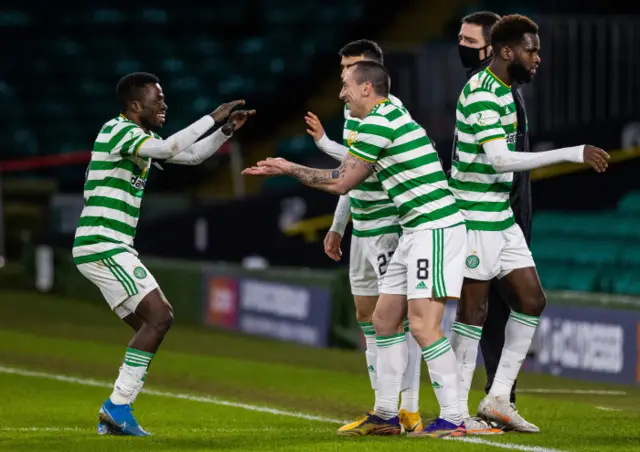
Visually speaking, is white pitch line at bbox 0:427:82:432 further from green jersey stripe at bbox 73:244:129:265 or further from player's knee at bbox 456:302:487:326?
player's knee at bbox 456:302:487:326

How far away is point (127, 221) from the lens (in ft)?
26.0

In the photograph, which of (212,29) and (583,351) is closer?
(583,351)

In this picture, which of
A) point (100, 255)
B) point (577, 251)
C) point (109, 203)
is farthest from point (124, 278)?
point (577, 251)

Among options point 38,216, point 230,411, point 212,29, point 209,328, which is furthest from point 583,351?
point 212,29

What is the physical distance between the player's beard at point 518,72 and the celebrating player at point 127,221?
149 centimetres

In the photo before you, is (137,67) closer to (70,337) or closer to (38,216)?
(38,216)

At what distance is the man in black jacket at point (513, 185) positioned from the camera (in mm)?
8227

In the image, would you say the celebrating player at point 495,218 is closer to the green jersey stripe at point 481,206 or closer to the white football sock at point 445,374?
the green jersey stripe at point 481,206

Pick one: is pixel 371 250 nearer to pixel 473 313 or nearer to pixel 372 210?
pixel 372 210

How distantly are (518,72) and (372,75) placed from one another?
2.83 ft

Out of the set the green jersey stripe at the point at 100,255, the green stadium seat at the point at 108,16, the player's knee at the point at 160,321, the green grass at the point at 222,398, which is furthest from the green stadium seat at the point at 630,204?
the green stadium seat at the point at 108,16

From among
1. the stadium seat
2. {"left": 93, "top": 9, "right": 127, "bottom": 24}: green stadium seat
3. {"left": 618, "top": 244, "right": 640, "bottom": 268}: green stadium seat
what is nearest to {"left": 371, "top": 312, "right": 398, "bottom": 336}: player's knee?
{"left": 618, "top": 244, "right": 640, "bottom": 268}: green stadium seat

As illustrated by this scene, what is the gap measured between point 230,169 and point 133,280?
14.7 m

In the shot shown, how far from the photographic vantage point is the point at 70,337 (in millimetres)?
14969
